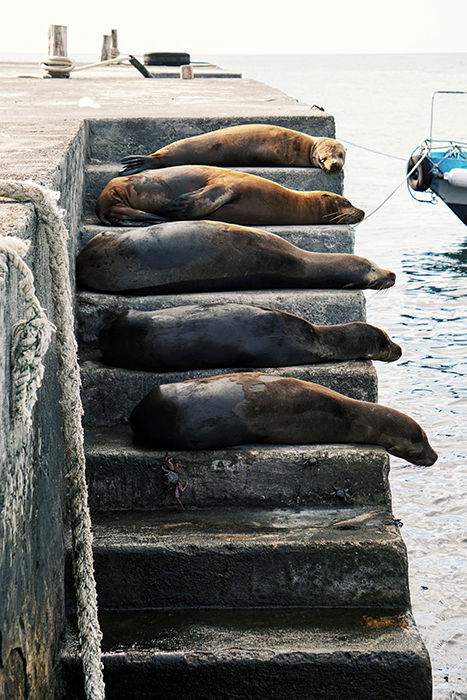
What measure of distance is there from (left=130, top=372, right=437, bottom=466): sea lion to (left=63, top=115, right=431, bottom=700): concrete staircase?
66mm

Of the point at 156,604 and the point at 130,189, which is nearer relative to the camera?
the point at 156,604

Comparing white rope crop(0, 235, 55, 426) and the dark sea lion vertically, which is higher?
A: white rope crop(0, 235, 55, 426)

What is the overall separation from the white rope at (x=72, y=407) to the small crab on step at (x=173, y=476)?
2.55ft

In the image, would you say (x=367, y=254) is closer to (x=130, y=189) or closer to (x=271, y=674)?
(x=130, y=189)

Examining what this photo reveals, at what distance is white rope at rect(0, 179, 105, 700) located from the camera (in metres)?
2.93

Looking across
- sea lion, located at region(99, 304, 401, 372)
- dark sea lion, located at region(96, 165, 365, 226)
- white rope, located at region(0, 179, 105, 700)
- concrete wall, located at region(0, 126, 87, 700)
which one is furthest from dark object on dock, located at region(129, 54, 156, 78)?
white rope, located at region(0, 179, 105, 700)

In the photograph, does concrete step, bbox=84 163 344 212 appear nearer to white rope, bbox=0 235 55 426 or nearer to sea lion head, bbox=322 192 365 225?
sea lion head, bbox=322 192 365 225

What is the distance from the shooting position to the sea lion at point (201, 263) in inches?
193

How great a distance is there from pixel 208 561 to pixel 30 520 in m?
1.01

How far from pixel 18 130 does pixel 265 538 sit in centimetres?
262

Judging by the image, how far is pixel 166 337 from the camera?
4.43 meters

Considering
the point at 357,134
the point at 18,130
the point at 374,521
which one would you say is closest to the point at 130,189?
the point at 18,130

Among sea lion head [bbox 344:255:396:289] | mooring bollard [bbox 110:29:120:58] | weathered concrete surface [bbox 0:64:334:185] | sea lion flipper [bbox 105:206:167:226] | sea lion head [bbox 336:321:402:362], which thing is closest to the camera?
weathered concrete surface [bbox 0:64:334:185]

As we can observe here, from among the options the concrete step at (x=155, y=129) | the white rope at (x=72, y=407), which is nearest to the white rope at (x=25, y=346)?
the white rope at (x=72, y=407)
